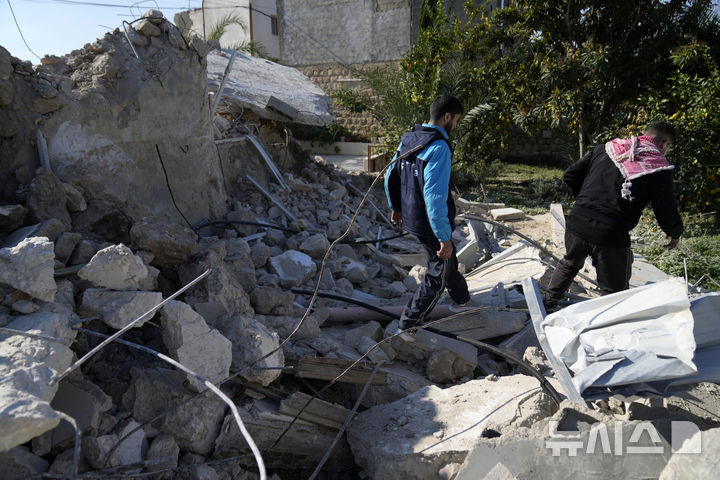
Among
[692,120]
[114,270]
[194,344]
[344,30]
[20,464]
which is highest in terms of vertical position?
[344,30]

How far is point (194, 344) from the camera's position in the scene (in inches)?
110

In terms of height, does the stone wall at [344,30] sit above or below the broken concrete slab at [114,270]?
above

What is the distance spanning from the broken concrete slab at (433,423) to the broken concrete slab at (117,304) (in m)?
1.41

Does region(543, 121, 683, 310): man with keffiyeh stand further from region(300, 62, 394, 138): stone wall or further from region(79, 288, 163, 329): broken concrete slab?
region(300, 62, 394, 138): stone wall

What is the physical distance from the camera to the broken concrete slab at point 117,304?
2.68 metres

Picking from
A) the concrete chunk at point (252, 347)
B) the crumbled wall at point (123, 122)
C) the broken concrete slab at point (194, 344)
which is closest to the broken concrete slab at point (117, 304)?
the broken concrete slab at point (194, 344)

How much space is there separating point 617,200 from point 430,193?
1.41 meters

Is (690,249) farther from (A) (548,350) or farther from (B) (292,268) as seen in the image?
(A) (548,350)

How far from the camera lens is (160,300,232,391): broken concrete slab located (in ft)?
9.13

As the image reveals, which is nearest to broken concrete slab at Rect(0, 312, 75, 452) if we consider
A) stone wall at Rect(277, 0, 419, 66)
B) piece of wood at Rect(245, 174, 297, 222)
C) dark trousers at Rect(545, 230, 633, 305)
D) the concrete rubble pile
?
the concrete rubble pile

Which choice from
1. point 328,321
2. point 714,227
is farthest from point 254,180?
point 714,227

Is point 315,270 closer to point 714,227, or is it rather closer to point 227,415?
point 227,415

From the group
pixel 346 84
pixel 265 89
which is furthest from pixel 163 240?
pixel 346 84

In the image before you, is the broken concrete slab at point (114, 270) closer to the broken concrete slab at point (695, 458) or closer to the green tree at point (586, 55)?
the broken concrete slab at point (695, 458)
